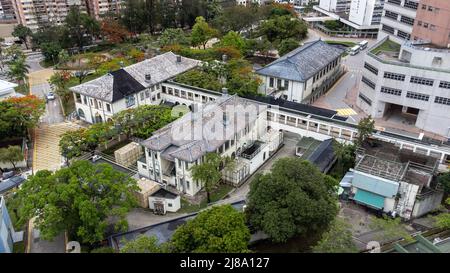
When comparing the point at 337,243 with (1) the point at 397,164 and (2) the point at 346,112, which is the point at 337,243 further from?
(2) the point at 346,112

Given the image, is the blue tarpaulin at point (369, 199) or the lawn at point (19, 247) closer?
the lawn at point (19, 247)

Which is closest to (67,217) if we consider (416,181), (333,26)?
(416,181)

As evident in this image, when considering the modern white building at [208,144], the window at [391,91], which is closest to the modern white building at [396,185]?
the modern white building at [208,144]

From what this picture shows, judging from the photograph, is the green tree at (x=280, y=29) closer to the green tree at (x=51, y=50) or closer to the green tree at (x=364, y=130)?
the green tree at (x=51, y=50)

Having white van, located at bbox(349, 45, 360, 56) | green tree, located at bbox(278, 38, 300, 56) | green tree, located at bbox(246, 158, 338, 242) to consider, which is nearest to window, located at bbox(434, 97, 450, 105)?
green tree, located at bbox(246, 158, 338, 242)

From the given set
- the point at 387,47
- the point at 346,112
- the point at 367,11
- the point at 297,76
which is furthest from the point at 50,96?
the point at 367,11

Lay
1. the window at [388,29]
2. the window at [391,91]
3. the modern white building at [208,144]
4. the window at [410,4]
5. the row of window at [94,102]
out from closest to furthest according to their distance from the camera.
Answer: the modern white building at [208,144]
the window at [391,91]
the row of window at [94,102]
the window at [410,4]
the window at [388,29]

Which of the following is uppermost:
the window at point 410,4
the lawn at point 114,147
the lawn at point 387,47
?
the window at point 410,4

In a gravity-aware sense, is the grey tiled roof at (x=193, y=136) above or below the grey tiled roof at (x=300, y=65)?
below
